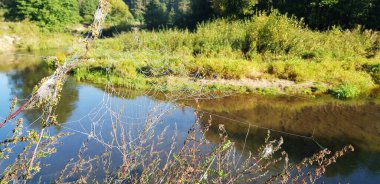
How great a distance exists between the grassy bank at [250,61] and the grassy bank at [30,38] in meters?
11.1

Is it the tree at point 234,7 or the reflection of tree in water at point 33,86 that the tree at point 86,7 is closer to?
the tree at point 234,7

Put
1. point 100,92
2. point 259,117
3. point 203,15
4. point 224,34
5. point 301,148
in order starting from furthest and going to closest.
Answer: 1. point 203,15
2. point 224,34
3. point 100,92
4. point 259,117
5. point 301,148

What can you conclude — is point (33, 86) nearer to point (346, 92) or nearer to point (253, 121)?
point (253, 121)

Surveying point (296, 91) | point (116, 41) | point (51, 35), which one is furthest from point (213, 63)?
point (51, 35)

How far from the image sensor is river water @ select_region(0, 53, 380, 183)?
7055 millimetres

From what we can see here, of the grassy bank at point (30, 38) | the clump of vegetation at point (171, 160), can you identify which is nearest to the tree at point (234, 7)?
the grassy bank at point (30, 38)

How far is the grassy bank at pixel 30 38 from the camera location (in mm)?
27453

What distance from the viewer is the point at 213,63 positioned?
→ 13539 millimetres

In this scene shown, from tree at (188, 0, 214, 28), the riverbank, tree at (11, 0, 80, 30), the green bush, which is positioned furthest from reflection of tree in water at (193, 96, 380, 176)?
tree at (11, 0, 80, 30)

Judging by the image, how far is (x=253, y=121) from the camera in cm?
944

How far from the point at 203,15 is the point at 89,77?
56.0 ft

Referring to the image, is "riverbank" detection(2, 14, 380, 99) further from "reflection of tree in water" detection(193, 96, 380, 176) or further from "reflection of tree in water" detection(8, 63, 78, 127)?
"reflection of tree in water" detection(8, 63, 78, 127)

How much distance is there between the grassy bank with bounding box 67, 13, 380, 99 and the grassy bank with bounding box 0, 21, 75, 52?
11103 millimetres

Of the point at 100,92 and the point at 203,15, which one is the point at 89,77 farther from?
the point at 203,15
